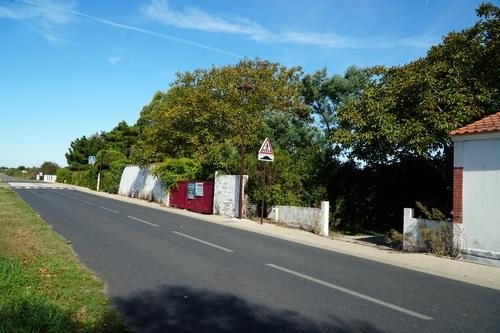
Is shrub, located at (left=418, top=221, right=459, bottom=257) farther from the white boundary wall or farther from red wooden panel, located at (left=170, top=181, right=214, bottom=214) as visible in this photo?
red wooden panel, located at (left=170, top=181, right=214, bottom=214)

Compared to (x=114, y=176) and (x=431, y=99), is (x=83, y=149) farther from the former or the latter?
(x=431, y=99)

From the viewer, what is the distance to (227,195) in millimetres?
25375

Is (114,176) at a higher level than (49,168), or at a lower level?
lower

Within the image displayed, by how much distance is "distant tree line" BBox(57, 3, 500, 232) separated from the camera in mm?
16062

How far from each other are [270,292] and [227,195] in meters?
18.1

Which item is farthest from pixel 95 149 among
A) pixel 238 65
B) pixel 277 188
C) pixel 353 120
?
pixel 353 120

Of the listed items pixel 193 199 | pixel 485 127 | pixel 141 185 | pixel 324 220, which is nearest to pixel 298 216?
pixel 324 220

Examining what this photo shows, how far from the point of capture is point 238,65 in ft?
127

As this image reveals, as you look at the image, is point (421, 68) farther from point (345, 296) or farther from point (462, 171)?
point (345, 296)

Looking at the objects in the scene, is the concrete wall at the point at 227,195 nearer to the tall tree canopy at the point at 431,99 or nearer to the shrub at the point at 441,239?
the tall tree canopy at the point at 431,99

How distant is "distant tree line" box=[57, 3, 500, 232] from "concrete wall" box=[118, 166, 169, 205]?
6.06 feet

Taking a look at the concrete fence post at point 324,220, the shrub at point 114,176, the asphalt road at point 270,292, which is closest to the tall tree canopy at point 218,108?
the shrub at point 114,176

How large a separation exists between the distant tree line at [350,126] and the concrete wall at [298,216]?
2.10 ft

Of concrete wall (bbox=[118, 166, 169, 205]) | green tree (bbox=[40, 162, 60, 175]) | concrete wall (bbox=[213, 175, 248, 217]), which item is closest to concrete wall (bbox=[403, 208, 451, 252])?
concrete wall (bbox=[213, 175, 248, 217])
